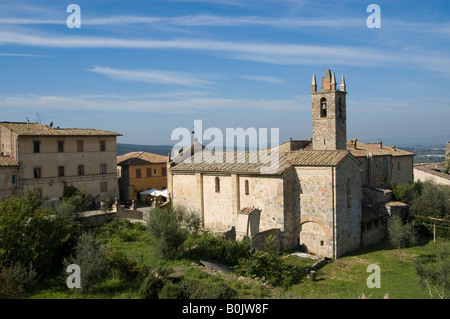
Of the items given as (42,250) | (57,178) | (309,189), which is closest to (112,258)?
(42,250)

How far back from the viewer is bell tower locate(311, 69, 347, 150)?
26.2 metres

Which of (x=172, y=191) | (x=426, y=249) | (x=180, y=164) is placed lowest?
(x=426, y=249)

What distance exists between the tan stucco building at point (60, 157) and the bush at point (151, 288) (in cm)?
1905

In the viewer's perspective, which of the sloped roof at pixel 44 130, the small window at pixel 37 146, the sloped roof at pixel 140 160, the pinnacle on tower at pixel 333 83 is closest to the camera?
the pinnacle on tower at pixel 333 83

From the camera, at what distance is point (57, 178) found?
3088 centimetres

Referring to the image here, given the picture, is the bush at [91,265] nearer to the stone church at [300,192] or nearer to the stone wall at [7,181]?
the stone church at [300,192]

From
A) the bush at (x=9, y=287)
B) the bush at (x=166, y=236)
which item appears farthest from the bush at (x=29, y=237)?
the bush at (x=166, y=236)

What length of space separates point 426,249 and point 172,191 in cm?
1858

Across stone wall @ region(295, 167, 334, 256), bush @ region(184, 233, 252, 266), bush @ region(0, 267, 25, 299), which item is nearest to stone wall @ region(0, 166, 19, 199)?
bush @ region(0, 267, 25, 299)

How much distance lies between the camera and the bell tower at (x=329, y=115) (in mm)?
26234

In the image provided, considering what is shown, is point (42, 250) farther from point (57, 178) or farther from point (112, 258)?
point (57, 178)

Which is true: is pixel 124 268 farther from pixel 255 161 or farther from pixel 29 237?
pixel 255 161

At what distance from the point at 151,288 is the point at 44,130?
22.3 metres
